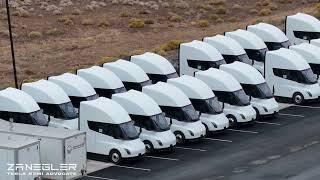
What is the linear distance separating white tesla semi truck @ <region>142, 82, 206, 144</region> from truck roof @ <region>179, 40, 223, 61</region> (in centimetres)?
894

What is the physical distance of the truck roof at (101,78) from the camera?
45281 mm

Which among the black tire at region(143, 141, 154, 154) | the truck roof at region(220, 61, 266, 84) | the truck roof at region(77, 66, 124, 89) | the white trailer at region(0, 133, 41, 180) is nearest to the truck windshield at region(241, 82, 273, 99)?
the truck roof at region(220, 61, 266, 84)

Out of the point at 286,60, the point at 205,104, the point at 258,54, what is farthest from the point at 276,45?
the point at 205,104

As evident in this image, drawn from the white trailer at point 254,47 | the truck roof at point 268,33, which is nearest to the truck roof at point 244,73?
the white trailer at point 254,47

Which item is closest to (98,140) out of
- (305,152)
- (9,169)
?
(9,169)

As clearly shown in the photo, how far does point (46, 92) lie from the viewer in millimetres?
41812

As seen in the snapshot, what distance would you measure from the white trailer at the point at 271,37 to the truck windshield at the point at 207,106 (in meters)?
13.5

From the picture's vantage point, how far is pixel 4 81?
190 ft

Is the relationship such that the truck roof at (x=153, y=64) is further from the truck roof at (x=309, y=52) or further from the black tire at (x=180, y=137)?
the truck roof at (x=309, y=52)

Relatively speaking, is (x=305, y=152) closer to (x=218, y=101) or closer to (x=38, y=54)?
(x=218, y=101)

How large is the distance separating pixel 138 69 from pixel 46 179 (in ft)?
42.3

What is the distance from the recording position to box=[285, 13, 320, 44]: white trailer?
2317 inches

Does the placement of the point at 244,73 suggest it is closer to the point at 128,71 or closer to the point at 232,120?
the point at 232,120

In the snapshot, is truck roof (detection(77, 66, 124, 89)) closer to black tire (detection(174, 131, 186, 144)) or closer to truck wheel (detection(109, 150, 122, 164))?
black tire (detection(174, 131, 186, 144))
